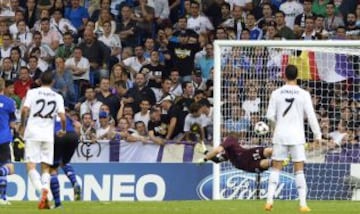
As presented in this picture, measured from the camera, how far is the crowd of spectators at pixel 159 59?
1016 inches

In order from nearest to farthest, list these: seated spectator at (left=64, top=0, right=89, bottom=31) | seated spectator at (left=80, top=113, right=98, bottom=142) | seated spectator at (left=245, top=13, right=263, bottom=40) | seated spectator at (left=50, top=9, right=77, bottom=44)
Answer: seated spectator at (left=80, top=113, right=98, bottom=142) → seated spectator at (left=245, top=13, right=263, bottom=40) → seated spectator at (left=50, top=9, right=77, bottom=44) → seated spectator at (left=64, top=0, right=89, bottom=31)

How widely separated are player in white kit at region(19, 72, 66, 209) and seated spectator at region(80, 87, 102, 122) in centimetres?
763

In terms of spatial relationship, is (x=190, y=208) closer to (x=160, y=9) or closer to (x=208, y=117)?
(x=208, y=117)

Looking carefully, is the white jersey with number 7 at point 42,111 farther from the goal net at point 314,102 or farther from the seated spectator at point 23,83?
the seated spectator at point 23,83

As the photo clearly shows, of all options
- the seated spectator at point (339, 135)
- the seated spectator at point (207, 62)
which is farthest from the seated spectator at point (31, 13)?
the seated spectator at point (339, 135)

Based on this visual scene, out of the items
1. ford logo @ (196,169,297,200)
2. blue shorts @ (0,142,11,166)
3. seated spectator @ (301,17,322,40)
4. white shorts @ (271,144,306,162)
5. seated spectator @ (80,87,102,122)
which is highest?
seated spectator @ (301,17,322,40)

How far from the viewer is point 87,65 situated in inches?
1143

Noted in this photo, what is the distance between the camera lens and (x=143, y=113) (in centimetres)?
2717

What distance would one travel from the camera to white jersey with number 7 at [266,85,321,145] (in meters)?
19.0

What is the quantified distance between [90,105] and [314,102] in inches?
192

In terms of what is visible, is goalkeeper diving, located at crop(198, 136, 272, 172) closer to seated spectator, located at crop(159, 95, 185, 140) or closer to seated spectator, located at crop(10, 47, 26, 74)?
seated spectator, located at crop(159, 95, 185, 140)

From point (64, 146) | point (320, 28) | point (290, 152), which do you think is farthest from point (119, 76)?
point (290, 152)

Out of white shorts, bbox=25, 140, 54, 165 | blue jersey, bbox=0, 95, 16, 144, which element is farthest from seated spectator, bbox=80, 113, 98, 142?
white shorts, bbox=25, 140, 54, 165

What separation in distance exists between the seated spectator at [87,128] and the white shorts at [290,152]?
24.8 ft
